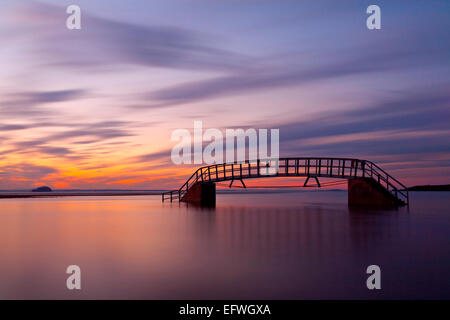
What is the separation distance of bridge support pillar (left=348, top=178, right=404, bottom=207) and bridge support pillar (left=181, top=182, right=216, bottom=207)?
37.3ft

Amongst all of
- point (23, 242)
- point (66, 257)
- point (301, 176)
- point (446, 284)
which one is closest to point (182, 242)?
point (66, 257)

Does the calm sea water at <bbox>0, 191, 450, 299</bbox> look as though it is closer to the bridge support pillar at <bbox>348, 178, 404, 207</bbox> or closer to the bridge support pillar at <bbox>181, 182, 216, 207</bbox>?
the bridge support pillar at <bbox>348, 178, 404, 207</bbox>

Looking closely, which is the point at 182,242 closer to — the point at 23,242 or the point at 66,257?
the point at 66,257

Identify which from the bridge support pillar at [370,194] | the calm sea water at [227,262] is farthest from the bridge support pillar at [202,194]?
the calm sea water at [227,262]

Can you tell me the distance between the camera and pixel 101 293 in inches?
332

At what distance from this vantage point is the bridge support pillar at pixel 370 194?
30422mm

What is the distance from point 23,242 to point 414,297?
45.9 feet

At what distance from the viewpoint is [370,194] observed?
30.7 m

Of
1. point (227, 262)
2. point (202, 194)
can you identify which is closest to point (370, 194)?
point (202, 194)

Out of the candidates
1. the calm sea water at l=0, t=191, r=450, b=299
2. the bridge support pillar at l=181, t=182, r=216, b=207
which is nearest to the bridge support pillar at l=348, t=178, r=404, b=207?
the calm sea water at l=0, t=191, r=450, b=299

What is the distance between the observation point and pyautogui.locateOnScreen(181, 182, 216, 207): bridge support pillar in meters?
35.0

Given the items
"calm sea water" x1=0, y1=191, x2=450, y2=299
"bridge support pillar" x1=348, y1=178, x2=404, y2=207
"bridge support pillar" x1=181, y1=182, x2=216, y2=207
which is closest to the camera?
"calm sea water" x1=0, y1=191, x2=450, y2=299

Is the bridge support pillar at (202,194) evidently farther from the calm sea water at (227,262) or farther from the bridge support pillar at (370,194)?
the calm sea water at (227,262)
